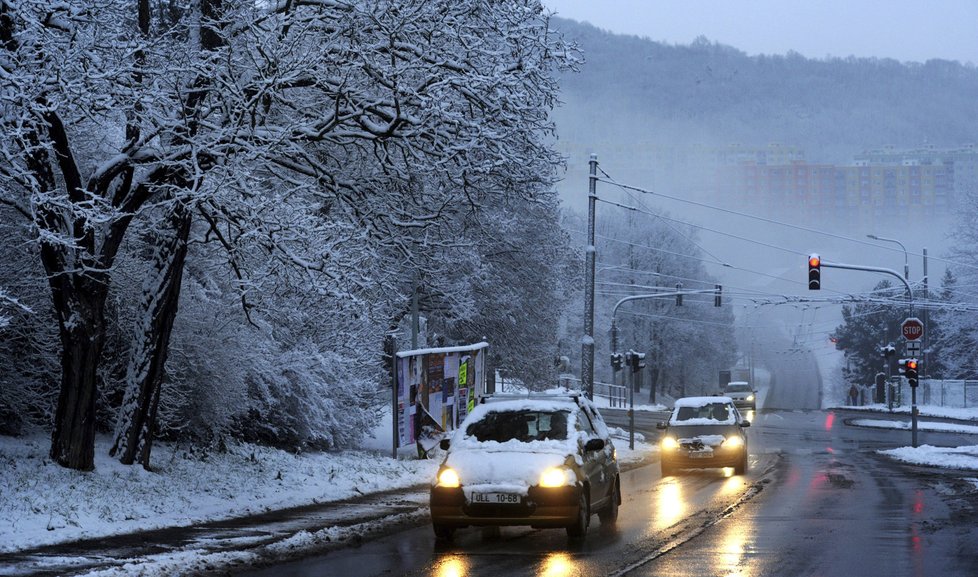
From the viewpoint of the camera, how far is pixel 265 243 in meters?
15.3

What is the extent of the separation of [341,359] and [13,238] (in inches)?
350

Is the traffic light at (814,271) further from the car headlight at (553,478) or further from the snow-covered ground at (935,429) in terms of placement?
the car headlight at (553,478)

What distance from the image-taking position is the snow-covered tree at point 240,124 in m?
14.9

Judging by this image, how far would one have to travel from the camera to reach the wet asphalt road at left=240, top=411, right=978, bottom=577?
1214cm

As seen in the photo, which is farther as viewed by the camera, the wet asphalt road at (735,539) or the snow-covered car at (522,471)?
the snow-covered car at (522,471)

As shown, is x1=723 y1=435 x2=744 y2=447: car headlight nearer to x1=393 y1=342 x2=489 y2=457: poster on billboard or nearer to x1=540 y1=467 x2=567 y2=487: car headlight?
x1=393 y1=342 x2=489 y2=457: poster on billboard

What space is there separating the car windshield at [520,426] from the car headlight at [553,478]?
1.12 m

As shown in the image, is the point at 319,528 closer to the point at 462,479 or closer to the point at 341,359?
the point at 462,479

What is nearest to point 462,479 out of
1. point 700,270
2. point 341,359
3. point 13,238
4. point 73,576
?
point 73,576

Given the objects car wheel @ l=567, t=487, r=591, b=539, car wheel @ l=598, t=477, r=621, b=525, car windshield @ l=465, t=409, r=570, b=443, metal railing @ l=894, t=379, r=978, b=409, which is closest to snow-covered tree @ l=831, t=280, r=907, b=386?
metal railing @ l=894, t=379, r=978, b=409

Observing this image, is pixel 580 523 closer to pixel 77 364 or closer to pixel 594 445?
pixel 594 445

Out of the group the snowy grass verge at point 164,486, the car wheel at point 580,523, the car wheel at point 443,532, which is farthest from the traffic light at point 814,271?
the car wheel at point 443,532

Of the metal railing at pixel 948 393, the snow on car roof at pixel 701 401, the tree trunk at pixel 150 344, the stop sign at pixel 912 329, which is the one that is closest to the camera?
the tree trunk at pixel 150 344

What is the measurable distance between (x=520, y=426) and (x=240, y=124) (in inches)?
202
